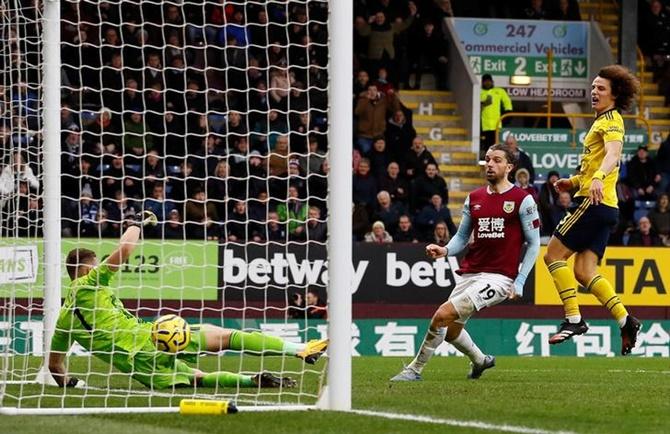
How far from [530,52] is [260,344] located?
64.8 ft

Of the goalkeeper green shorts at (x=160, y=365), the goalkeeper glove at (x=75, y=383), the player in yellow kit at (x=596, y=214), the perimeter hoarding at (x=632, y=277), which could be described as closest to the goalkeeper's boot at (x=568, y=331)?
the player in yellow kit at (x=596, y=214)

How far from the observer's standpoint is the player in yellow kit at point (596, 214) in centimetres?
1207

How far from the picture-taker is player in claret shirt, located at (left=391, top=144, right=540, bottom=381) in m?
12.2

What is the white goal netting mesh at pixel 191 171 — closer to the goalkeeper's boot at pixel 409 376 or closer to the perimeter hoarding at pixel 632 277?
the goalkeeper's boot at pixel 409 376

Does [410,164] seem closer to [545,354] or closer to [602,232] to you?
[545,354]

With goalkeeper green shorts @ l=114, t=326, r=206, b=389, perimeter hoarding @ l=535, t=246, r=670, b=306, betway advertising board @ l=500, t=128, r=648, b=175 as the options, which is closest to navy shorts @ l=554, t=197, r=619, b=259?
goalkeeper green shorts @ l=114, t=326, r=206, b=389

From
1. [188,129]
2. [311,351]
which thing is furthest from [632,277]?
[311,351]

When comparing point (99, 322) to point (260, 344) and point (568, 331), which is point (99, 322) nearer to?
point (260, 344)

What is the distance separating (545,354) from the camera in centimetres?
2209

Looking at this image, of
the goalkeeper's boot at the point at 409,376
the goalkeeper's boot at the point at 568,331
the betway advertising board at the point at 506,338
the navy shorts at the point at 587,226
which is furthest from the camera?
the betway advertising board at the point at 506,338

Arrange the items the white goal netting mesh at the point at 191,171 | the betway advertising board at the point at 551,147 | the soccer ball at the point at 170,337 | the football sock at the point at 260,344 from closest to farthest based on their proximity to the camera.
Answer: the soccer ball at the point at 170,337
the football sock at the point at 260,344
the white goal netting mesh at the point at 191,171
the betway advertising board at the point at 551,147

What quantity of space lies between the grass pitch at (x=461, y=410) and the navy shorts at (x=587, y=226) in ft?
3.76

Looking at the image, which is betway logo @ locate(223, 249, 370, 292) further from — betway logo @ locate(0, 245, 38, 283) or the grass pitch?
betway logo @ locate(0, 245, 38, 283)

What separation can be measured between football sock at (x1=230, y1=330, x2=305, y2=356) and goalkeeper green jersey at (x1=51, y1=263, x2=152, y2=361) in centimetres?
66
